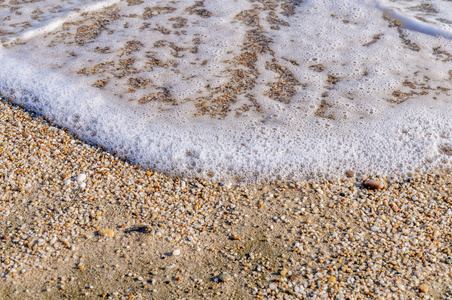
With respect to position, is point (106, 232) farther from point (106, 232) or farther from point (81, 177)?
point (81, 177)

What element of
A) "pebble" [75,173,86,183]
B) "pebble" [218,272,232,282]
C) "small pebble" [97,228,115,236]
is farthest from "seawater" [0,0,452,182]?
"pebble" [218,272,232,282]

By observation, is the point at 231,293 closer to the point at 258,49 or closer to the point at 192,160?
the point at 192,160

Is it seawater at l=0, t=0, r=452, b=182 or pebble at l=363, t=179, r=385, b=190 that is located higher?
seawater at l=0, t=0, r=452, b=182

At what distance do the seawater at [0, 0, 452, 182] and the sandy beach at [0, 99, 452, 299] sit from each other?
0.89 feet

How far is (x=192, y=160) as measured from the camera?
11.4 ft

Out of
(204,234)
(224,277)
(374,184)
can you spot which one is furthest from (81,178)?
Answer: (374,184)

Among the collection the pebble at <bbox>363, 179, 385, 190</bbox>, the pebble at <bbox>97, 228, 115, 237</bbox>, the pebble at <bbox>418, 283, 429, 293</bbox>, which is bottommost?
the pebble at <bbox>363, 179, 385, 190</bbox>

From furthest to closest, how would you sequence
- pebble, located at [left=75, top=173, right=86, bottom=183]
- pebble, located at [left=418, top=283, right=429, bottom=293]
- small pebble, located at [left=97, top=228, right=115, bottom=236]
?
pebble, located at [left=75, top=173, right=86, bottom=183] → small pebble, located at [left=97, top=228, right=115, bottom=236] → pebble, located at [left=418, top=283, right=429, bottom=293]

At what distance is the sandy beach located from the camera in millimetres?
2408

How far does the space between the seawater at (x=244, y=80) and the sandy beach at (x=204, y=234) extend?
270mm

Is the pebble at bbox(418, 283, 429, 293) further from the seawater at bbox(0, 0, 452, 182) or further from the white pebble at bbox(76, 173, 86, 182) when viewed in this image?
the white pebble at bbox(76, 173, 86, 182)

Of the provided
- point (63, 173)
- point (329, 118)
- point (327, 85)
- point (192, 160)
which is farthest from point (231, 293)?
point (327, 85)

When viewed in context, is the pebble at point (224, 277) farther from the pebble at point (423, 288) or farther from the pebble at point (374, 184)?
the pebble at point (374, 184)

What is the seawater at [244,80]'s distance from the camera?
357cm
